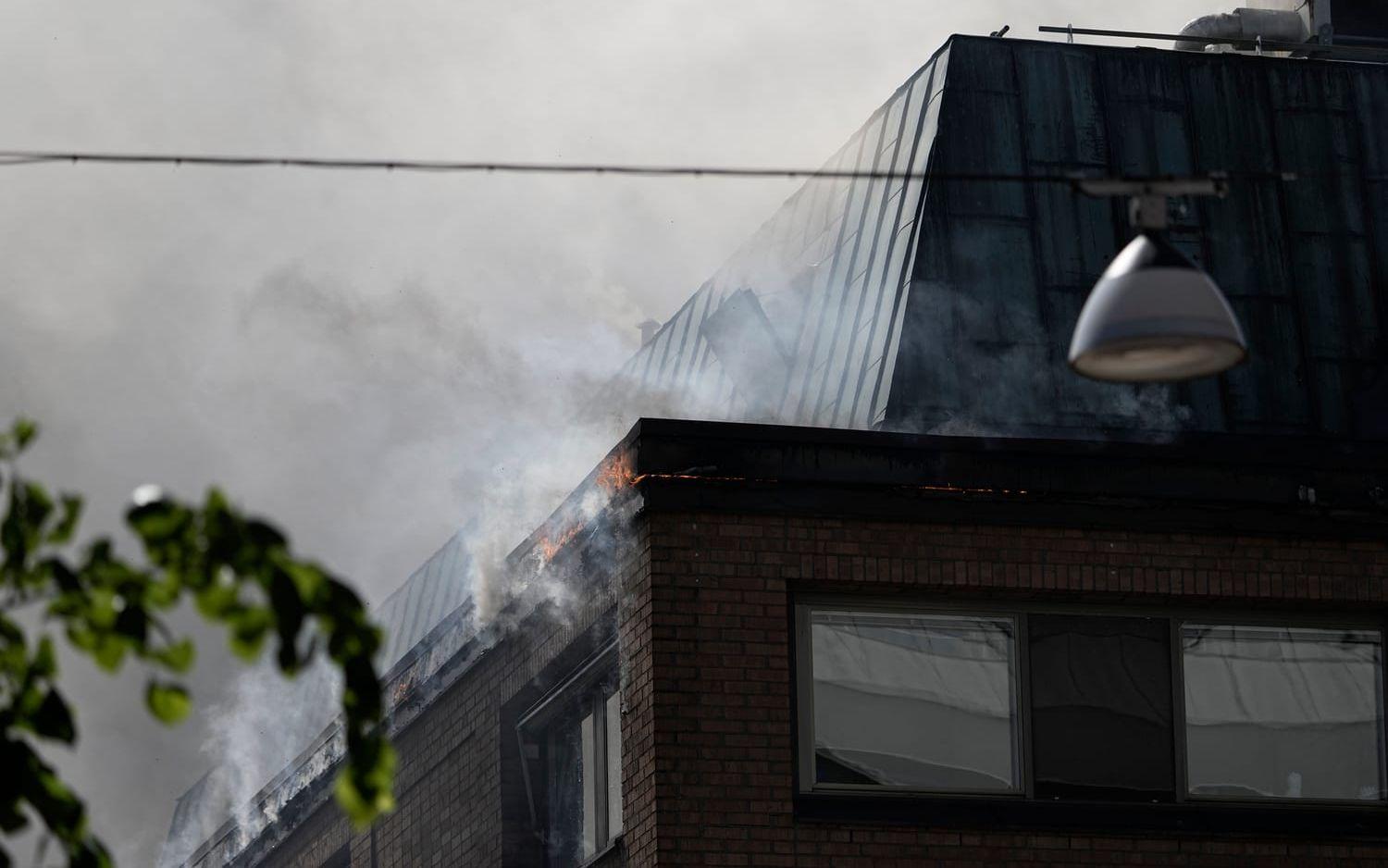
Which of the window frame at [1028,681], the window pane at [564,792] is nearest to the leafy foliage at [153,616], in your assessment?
the window frame at [1028,681]

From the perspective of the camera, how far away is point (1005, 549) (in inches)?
534

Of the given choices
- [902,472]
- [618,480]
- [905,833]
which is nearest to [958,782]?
[905,833]

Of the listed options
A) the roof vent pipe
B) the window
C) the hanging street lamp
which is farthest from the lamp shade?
the roof vent pipe

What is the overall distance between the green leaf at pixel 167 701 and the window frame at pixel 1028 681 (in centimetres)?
911

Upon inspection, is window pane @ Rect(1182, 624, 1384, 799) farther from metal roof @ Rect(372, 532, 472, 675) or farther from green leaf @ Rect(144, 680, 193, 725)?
green leaf @ Rect(144, 680, 193, 725)

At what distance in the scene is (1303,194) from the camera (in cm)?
1627

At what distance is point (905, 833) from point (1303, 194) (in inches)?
235

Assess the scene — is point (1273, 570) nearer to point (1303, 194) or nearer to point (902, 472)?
point (902, 472)

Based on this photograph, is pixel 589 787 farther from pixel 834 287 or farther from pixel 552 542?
pixel 834 287

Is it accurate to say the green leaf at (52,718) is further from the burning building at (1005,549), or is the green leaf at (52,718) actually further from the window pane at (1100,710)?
the window pane at (1100,710)

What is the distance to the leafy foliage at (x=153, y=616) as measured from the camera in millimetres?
3975

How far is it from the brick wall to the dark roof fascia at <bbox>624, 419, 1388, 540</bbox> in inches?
4.1

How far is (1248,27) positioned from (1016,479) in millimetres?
6906

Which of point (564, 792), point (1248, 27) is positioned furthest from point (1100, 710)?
point (1248, 27)
